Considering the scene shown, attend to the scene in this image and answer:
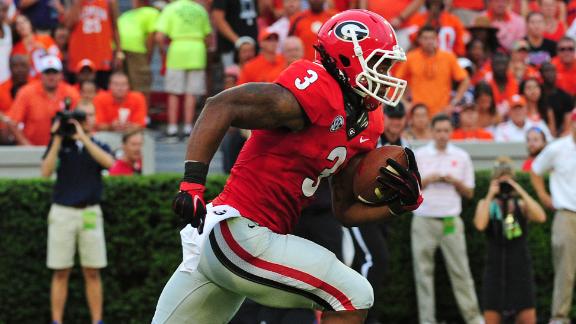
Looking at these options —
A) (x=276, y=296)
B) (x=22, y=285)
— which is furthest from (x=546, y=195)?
(x=276, y=296)

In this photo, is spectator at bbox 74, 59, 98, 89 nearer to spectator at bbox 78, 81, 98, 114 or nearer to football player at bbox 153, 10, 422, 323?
spectator at bbox 78, 81, 98, 114

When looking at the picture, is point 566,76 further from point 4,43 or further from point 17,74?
point 4,43

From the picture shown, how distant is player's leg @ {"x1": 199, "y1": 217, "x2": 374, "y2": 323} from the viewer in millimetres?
4996

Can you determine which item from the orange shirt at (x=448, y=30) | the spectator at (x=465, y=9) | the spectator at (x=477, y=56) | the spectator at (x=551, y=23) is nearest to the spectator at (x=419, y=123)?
the orange shirt at (x=448, y=30)

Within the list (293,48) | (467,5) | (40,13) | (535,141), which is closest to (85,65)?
(40,13)

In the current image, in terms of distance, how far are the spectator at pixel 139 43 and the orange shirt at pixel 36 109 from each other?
1540 mm

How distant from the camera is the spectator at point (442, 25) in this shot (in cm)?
1280

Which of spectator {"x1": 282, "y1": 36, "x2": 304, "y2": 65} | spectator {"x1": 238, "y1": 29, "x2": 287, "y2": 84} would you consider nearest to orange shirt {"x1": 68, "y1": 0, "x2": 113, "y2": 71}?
spectator {"x1": 238, "y1": 29, "x2": 287, "y2": 84}

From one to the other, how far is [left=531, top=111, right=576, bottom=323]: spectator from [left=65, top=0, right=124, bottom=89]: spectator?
4.58 meters

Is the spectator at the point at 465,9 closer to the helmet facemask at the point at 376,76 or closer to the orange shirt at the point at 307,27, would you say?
the orange shirt at the point at 307,27

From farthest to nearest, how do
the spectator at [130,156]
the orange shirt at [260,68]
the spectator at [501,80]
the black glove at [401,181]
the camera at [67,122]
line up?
the spectator at [501,80], the orange shirt at [260,68], the spectator at [130,156], the camera at [67,122], the black glove at [401,181]

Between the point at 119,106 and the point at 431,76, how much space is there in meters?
3.13

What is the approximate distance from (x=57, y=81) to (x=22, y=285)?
6.76 ft

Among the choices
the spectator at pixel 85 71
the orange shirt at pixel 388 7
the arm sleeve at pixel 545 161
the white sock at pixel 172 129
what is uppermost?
the orange shirt at pixel 388 7
